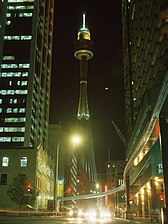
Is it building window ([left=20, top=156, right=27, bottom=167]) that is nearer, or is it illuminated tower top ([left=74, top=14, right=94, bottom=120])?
building window ([left=20, top=156, right=27, bottom=167])

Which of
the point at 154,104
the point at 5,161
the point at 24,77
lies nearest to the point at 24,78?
the point at 24,77

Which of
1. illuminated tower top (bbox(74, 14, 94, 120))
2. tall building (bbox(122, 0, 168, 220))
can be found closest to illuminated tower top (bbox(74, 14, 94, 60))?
illuminated tower top (bbox(74, 14, 94, 120))

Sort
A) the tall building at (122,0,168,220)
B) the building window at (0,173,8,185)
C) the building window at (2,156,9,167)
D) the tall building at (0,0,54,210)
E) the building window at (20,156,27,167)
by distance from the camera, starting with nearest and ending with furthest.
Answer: the tall building at (122,0,168,220), the building window at (0,173,8,185), the building window at (2,156,9,167), the building window at (20,156,27,167), the tall building at (0,0,54,210)

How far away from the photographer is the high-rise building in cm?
13762

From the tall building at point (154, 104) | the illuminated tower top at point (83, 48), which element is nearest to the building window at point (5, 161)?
the tall building at point (154, 104)

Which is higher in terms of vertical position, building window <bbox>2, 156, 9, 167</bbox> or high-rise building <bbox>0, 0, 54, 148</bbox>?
high-rise building <bbox>0, 0, 54, 148</bbox>

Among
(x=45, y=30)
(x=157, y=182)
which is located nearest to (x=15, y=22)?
(x=45, y=30)

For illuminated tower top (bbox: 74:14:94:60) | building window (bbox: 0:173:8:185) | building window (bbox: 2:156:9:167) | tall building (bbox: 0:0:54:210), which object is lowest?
building window (bbox: 0:173:8:185)

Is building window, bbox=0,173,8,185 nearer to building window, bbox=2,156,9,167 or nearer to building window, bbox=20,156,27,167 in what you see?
building window, bbox=2,156,9,167

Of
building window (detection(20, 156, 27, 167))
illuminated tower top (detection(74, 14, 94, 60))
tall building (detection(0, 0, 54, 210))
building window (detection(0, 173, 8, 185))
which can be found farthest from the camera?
illuminated tower top (detection(74, 14, 94, 60))

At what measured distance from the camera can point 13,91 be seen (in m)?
142

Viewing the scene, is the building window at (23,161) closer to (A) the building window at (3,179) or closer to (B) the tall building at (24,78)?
(A) the building window at (3,179)

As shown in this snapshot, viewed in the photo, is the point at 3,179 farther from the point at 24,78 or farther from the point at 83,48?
the point at 83,48

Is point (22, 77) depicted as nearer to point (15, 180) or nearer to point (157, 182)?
point (15, 180)
